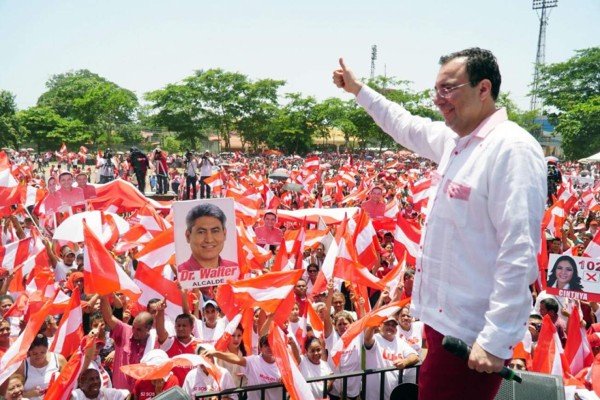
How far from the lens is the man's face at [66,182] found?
10.3m

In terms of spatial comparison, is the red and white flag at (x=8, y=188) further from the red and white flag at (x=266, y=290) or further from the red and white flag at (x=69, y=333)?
the red and white flag at (x=266, y=290)

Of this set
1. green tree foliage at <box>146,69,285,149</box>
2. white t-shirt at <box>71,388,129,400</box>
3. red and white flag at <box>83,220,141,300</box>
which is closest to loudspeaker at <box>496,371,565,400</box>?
white t-shirt at <box>71,388,129,400</box>

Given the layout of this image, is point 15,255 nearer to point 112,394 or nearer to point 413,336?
point 112,394

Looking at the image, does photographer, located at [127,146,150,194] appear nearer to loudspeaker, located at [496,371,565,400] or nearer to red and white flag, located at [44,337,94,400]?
red and white flag, located at [44,337,94,400]

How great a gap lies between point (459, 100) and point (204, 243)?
3.96 m

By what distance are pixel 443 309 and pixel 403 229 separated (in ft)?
19.3

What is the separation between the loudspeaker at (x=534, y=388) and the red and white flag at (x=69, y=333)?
3.97m

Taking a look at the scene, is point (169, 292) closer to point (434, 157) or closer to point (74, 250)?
point (74, 250)

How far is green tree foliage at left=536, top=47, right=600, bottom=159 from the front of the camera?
144 feet

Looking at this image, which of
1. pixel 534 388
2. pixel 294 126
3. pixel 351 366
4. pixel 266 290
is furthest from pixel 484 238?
pixel 294 126

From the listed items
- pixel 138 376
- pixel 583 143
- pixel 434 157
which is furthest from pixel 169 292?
pixel 583 143

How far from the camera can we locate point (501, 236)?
176cm

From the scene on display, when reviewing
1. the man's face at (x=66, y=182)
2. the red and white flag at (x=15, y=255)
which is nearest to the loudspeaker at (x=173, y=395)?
the red and white flag at (x=15, y=255)

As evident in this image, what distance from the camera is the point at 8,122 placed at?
48625 millimetres
